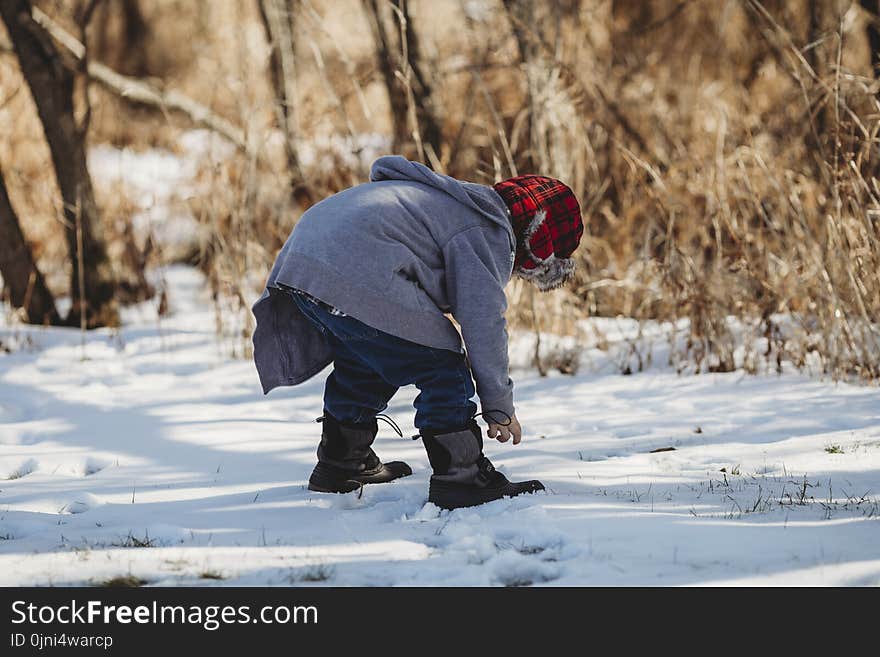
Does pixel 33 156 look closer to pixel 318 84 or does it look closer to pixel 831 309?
pixel 318 84

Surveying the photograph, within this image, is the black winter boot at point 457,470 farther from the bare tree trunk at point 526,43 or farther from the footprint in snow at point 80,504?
the bare tree trunk at point 526,43

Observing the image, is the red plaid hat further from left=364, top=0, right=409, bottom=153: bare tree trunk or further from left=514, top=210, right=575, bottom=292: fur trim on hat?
left=364, top=0, right=409, bottom=153: bare tree trunk

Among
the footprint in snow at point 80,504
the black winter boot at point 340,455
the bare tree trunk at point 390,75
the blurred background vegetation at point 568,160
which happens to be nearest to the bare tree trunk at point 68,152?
the blurred background vegetation at point 568,160

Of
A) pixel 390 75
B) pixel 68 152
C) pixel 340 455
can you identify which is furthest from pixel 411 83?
pixel 340 455

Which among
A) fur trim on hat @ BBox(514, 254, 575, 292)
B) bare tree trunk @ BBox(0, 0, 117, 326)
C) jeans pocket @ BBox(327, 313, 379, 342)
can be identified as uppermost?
bare tree trunk @ BBox(0, 0, 117, 326)

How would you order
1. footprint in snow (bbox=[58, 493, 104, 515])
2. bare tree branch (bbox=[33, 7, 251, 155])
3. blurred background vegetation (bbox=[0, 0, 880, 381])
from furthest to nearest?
1. bare tree branch (bbox=[33, 7, 251, 155])
2. blurred background vegetation (bbox=[0, 0, 880, 381])
3. footprint in snow (bbox=[58, 493, 104, 515])

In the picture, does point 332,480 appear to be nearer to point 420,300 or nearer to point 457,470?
point 457,470

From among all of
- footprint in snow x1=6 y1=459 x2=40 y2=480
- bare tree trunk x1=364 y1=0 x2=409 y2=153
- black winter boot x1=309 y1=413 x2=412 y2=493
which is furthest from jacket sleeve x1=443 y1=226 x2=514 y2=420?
bare tree trunk x1=364 y1=0 x2=409 y2=153

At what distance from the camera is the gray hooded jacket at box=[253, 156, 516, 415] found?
8.63 feet

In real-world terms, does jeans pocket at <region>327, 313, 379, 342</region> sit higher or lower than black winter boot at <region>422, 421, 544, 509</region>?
higher

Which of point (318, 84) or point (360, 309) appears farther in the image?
point (318, 84)
